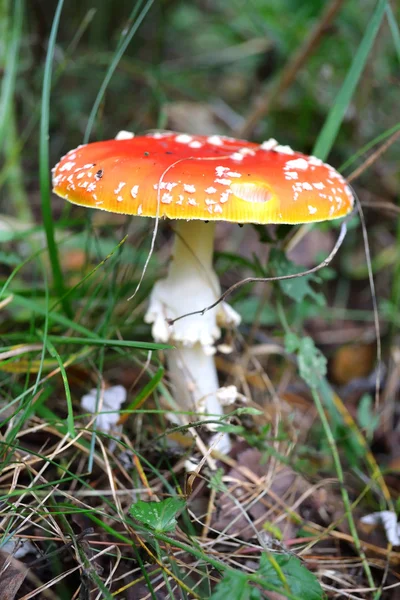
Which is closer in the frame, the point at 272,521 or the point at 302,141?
the point at 272,521

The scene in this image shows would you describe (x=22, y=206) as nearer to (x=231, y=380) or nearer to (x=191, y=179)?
(x=231, y=380)

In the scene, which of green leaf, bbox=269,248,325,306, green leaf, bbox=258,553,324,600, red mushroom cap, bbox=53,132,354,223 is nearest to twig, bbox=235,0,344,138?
green leaf, bbox=269,248,325,306

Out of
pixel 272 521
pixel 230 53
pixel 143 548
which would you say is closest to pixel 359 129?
pixel 230 53

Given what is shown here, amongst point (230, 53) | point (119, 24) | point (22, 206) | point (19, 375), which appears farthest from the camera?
point (119, 24)

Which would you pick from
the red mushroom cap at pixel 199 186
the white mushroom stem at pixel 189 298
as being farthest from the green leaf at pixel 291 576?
the red mushroom cap at pixel 199 186

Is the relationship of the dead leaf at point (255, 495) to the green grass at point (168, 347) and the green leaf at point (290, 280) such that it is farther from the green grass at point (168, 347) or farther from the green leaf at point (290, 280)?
the green leaf at point (290, 280)

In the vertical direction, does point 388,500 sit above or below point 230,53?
below
